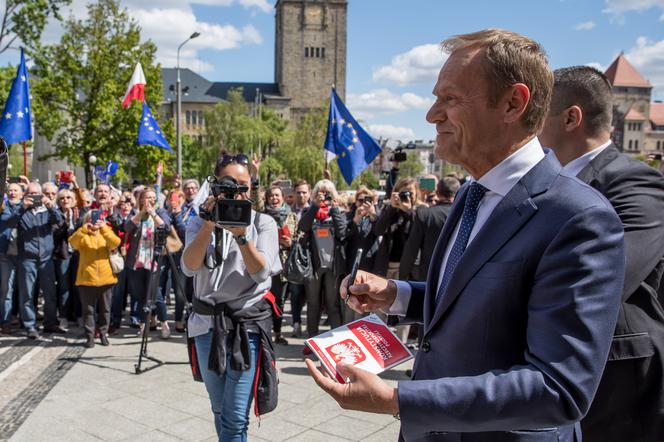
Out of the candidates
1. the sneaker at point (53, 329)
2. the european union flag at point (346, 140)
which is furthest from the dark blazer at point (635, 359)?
the european union flag at point (346, 140)

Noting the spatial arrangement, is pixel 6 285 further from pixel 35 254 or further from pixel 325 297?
pixel 325 297

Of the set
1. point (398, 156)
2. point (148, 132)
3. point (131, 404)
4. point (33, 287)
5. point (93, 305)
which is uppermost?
point (148, 132)

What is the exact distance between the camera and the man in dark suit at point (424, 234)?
6414 millimetres

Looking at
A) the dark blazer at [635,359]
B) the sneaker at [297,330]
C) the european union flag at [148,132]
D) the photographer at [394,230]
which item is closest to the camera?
the dark blazer at [635,359]

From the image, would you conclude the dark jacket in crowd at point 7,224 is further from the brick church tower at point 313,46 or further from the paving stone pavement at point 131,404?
the brick church tower at point 313,46

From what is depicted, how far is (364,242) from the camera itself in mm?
7793

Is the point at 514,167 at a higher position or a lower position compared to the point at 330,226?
higher

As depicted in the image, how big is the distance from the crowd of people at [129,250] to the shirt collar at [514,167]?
17.4 feet

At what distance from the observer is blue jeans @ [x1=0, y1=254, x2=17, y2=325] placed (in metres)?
8.19

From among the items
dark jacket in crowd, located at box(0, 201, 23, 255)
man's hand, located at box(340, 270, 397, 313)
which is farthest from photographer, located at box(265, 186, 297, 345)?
man's hand, located at box(340, 270, 397, 313)

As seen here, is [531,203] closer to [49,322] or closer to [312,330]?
[312,330]

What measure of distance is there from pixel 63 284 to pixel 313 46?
85049 millimetres

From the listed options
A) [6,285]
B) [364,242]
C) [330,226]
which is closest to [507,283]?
[364,242]

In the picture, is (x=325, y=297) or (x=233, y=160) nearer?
(x=233, y=160)
